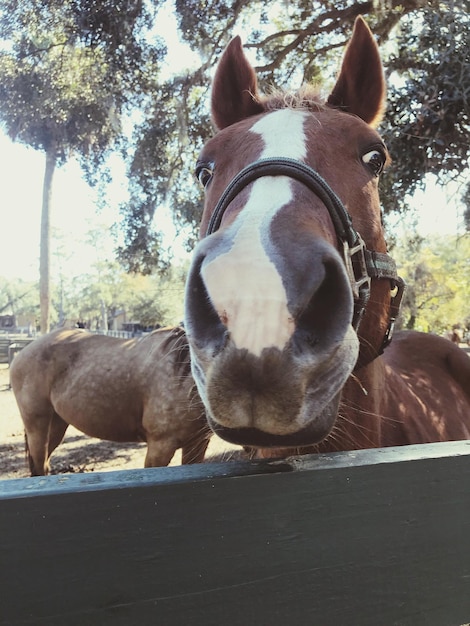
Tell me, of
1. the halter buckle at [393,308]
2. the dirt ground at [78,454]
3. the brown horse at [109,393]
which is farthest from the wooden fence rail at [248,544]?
the dirt ground at [78,454]

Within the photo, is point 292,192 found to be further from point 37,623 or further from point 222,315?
point 37,623

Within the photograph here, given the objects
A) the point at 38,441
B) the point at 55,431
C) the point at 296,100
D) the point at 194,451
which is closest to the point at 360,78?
the point at 296,100

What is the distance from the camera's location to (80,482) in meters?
0.79

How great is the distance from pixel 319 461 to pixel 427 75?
439cm

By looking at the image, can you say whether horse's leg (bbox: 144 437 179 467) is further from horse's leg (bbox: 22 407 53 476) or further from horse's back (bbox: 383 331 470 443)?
horse's back (bbox: 383 331 470 443)

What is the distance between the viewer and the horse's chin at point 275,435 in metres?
0.96

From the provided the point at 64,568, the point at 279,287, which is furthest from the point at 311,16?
the point at 64,568

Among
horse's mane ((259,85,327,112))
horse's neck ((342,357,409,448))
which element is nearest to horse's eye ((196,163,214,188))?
horse's mane ((259,85,327,112))

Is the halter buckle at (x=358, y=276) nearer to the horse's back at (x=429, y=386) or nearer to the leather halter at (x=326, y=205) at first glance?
the leather halter at (x=326, y=205)

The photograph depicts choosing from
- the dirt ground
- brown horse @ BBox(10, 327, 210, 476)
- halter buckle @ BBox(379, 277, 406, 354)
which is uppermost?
halter buckle @ BBox(379, 277, 406, 354)

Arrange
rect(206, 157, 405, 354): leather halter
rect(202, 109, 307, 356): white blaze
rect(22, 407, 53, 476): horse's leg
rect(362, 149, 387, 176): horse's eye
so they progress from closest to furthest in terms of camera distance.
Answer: rect(202, 109, 307, 356): white blaze < rect(206, 157, 405, 354): leather halter < rect(362, 149, 387, 176): horse's eye < rect(22, 407, 53, 476): horse's leg

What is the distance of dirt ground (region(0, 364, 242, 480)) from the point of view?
6.04m

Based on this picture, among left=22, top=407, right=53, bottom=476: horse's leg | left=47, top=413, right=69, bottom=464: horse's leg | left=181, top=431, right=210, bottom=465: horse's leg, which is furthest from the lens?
left=47, top=413, right=69, bottom=464: horse's leg

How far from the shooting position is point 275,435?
0.96 m
